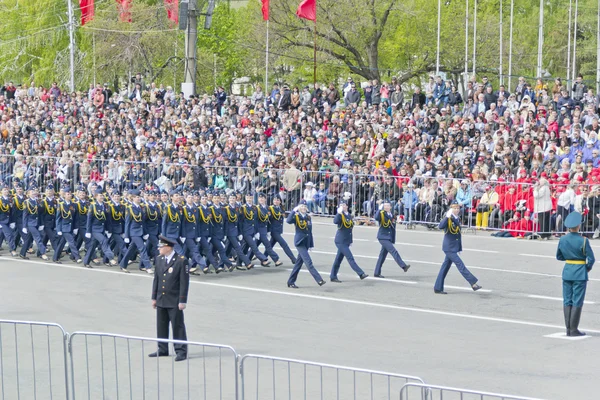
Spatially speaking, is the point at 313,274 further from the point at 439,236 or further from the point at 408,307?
the point at 439,236

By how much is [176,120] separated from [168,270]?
21.0 m

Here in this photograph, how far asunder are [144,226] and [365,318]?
18.7 feet

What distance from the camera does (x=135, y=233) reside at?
18.4 metres

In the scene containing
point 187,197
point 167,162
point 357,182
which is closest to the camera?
point 187,197

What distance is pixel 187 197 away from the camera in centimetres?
1848

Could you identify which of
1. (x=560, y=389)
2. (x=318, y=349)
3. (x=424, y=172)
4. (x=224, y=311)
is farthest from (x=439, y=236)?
(x=560, y=389)

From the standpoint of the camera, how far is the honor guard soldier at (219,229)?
1833 cm

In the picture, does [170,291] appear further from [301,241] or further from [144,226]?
[144,226]

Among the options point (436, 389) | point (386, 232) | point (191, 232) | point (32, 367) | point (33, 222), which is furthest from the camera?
point (33, 222)

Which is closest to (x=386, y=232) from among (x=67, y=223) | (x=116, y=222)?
(x=116, y=222)

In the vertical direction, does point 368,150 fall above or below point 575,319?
above

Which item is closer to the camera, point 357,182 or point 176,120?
point 357,182

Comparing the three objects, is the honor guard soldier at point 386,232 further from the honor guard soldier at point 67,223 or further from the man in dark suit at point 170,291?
the man in dark suit at point 170,291

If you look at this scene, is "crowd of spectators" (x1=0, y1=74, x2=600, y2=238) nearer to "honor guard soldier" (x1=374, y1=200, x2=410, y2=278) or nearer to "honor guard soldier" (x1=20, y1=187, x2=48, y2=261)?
"honor guard soldier" (x1=374, y1=200, x2=410, y2=278)
